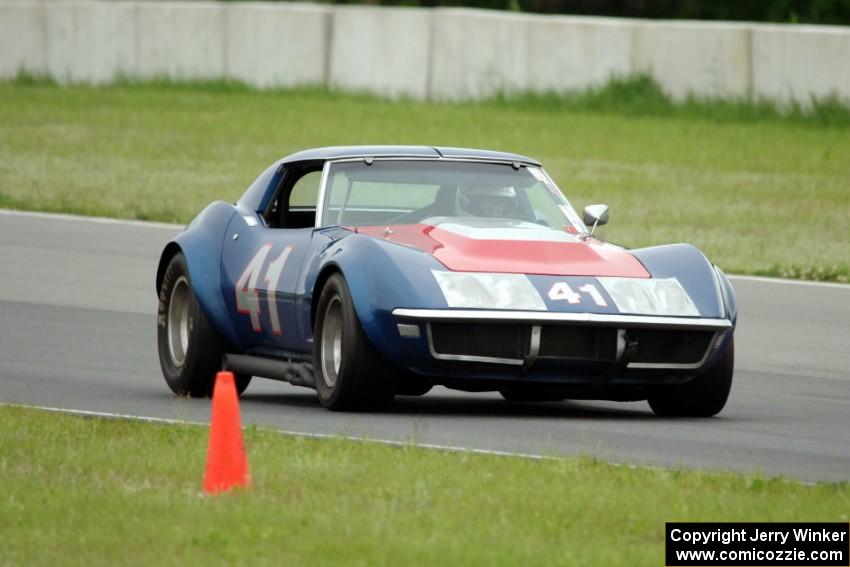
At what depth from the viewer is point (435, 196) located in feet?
33.2

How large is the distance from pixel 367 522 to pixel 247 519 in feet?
1.22

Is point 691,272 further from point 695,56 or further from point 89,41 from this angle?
point 89,41

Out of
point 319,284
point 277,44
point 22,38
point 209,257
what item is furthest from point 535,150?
point 319,284

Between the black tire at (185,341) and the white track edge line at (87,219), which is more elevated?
the black tire at (185,341)

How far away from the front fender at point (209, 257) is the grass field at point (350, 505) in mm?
2258

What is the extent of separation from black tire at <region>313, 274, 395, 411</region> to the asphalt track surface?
0.11 m

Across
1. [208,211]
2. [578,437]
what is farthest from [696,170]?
[578,437]

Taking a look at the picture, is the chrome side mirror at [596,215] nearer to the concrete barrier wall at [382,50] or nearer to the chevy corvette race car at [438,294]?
the chevy corvette race car at [438,294]

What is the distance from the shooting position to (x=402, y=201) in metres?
10.1

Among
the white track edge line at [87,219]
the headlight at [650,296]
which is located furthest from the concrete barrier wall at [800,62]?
the headlight at [650,296]

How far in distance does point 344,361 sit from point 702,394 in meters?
1.77

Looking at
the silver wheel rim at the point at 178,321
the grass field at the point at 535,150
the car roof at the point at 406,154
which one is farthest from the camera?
the grass field at the point at 535,150

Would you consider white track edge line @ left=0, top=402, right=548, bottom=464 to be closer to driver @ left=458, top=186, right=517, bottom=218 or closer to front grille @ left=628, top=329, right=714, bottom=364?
front grille @ left=628, top=329, right=714, bottom=364

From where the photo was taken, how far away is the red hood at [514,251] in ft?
29.7
